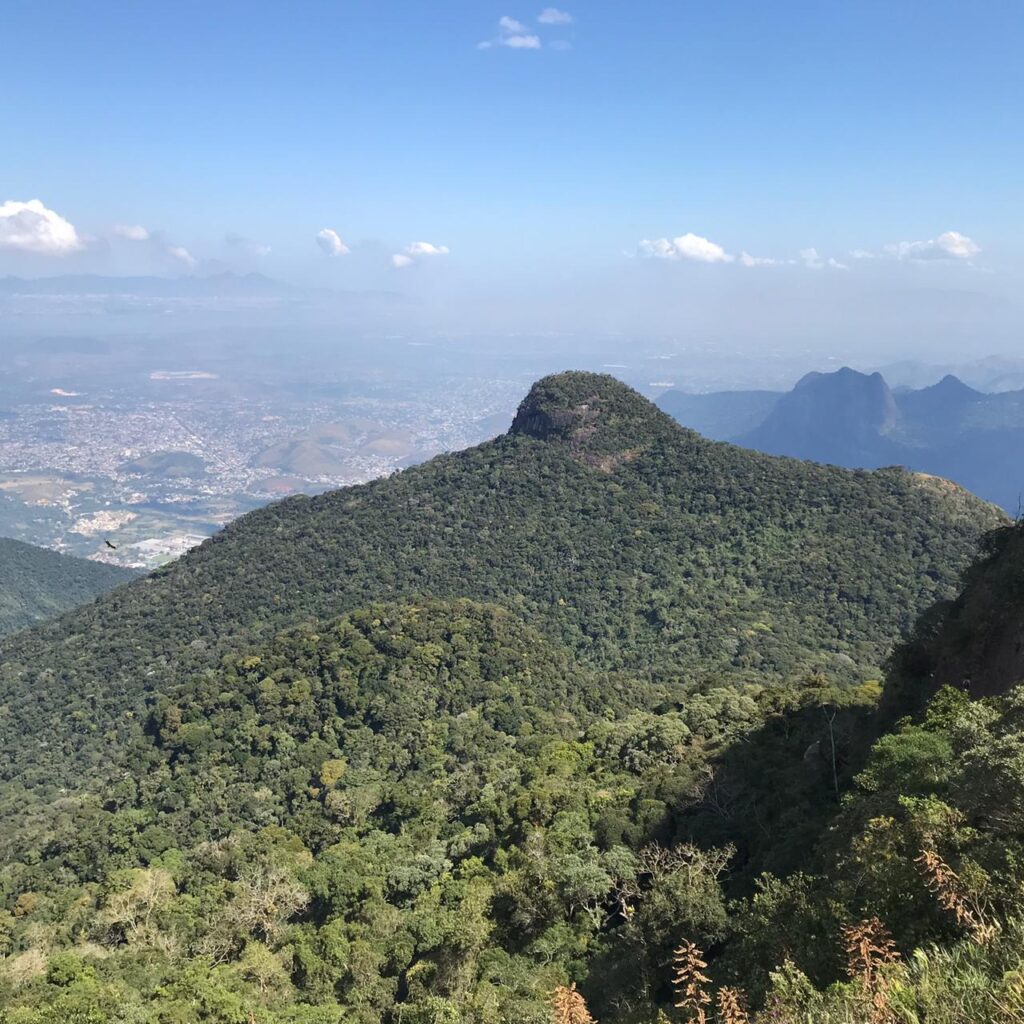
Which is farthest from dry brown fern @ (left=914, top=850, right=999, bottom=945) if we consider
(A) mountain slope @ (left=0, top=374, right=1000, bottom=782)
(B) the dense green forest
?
(A) mountain slope @ (left=0, top=374, right=1000, bottom=782)

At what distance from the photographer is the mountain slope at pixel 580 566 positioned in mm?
62625

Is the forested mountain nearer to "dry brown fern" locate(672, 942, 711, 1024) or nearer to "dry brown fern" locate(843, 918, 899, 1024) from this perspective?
"dry brown fern" locate(672, 942, 711, 1024)

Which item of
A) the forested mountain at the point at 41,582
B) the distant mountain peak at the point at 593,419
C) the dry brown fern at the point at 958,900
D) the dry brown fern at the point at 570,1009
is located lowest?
the forested mountain at the point at 41,582

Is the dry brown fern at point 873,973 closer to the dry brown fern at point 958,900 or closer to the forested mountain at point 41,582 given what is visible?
the dry brown fern at point 958,900

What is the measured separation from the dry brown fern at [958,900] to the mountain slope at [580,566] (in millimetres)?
48999

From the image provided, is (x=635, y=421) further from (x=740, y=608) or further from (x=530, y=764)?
(x=530, y=764)

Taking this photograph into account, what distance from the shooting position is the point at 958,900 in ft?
30.4

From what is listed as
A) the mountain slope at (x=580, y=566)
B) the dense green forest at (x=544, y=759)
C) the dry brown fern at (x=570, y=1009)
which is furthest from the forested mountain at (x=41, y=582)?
the dry brown fern at (x=570, y=1009)

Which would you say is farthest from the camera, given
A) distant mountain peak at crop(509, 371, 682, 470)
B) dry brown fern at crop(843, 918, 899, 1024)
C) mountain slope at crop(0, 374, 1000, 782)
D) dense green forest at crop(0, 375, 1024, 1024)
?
distant mountain peak at crop(509, 371, 682, 470)

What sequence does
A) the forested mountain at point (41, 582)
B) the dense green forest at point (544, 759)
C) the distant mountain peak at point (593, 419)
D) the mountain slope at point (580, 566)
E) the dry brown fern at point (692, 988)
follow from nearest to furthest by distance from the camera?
the dry brown fern at point (692, 988) → the dense green forest at point (544, 759) → the mountain slope at point (580, 566) → the distant mountain peak at point (593, 419) → the forested mountain at point (41, 582)

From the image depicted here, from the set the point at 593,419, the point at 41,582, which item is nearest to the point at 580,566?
the point at 593,419

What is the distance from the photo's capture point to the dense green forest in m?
13.4

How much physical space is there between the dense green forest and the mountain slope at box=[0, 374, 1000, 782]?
1.25ft

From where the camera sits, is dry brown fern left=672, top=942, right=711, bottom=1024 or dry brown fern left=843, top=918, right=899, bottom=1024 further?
dry brown fern left=672, top=942, right=711, bottom=1024
